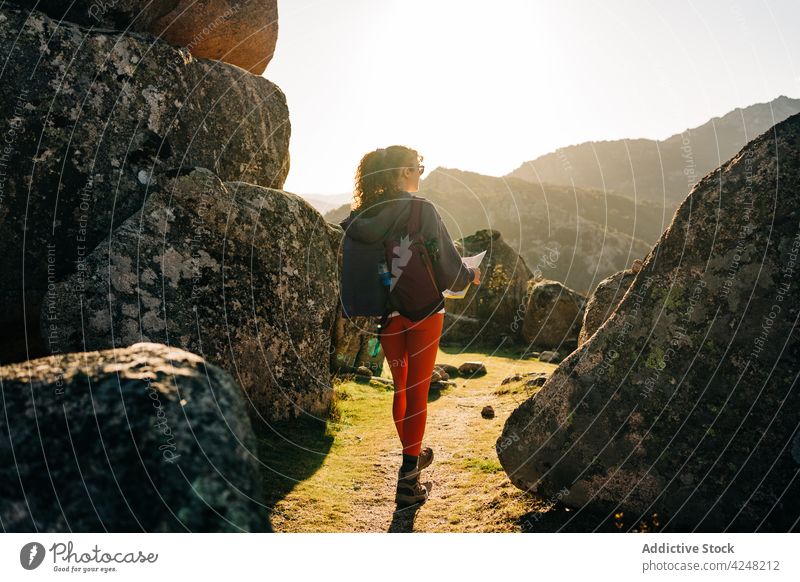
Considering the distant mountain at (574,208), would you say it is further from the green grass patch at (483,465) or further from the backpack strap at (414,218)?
the backpack strap at (414,218)

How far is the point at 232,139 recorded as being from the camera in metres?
9.99

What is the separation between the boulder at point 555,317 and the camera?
70.6 ft

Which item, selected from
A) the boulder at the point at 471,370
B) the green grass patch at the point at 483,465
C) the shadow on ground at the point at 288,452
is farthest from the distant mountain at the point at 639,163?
the green grass patch at the point at 483,465

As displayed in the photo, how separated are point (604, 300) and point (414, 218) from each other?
8042mm

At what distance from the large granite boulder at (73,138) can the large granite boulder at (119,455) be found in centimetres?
512

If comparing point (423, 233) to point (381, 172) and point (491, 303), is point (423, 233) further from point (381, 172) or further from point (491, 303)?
point (491, 303)

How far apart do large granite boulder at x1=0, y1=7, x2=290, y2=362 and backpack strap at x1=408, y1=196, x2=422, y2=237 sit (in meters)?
4.69

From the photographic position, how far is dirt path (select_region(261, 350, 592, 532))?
17.7 ft

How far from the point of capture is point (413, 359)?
6.00 m

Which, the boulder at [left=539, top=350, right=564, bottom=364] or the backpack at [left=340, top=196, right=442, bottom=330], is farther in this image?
the boulder at [left=539, top=350, right=564, bottom=364]

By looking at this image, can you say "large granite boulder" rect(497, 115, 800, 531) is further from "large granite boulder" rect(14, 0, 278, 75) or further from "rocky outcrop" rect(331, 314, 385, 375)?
"large granite boulder" rect(14, 0, 278, 75)

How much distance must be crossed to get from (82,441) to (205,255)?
18.1 ft

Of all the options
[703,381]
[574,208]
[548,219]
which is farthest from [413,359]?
[574,208]

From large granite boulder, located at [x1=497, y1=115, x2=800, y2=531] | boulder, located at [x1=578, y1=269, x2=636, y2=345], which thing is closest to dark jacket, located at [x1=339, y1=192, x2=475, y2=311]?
large granite boulder, located at [x1=497, y1=115, x2=800, y2=531]
